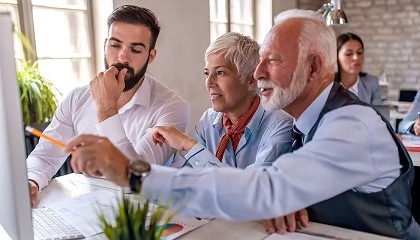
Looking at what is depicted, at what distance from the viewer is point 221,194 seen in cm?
87

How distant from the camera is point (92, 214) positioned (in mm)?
1189

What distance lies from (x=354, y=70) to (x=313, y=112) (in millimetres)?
2598

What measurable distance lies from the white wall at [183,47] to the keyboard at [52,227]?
2.64 meters

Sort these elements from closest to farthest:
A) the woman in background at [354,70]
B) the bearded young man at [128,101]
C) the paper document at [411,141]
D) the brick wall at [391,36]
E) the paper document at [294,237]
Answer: the paper document at [294,237] → the bearded young man at [128,101] → the paper document at [411,141] → the woman in background at [354,70] → the brick wall at [391,36]

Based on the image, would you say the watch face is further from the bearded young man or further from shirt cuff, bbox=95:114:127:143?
the bearded young man

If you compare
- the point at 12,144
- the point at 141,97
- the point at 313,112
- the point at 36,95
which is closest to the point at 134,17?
the point at 141,97

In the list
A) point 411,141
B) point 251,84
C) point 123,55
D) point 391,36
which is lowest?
point 411,141

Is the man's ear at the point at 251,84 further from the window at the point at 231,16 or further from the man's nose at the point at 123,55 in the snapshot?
the window at the point at 231,16

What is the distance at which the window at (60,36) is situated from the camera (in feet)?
10.2

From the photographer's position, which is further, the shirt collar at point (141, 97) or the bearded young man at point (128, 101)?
the shirt collar at point (141, 97)

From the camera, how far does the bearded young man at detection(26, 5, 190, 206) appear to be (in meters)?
1.65

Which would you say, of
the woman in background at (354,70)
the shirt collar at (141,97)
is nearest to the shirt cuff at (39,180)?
the shirt collar at (141,97)

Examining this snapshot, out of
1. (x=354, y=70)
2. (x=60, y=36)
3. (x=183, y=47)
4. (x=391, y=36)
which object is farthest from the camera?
(x=391, y=36)

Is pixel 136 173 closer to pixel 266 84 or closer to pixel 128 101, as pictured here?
pixel 266 84
